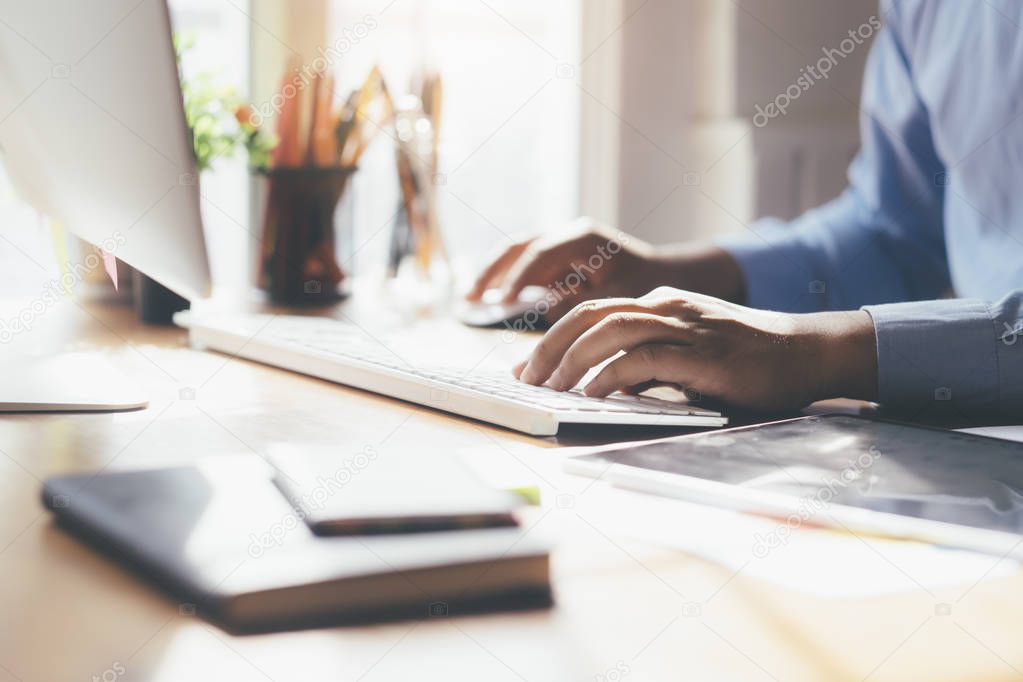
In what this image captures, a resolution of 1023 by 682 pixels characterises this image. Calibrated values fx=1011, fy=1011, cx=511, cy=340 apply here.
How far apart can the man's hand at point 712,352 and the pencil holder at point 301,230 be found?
2.34 ft

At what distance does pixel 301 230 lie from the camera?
Answer: 1379 mm

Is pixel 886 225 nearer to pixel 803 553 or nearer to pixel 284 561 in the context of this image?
pixel 803 553

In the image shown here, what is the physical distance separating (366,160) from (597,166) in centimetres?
48

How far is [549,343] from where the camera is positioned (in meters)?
0.72

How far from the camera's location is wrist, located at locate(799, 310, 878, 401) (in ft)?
2.33

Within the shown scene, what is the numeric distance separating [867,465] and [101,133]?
0.56 m

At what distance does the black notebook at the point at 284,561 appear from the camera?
0.33 m

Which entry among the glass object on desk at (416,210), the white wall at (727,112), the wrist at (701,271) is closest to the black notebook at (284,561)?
the wrist at (701,271)

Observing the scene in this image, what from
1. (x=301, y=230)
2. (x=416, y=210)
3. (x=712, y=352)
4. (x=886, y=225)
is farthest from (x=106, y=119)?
(x=886, y=225)

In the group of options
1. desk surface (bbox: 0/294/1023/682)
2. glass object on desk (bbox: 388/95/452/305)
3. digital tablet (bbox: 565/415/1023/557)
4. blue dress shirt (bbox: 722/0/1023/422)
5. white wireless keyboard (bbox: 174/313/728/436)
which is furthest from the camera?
glass object on desk (bbox: 388/95/452/305)

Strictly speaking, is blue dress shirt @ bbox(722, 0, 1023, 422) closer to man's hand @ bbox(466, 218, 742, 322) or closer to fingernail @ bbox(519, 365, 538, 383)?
man's hand @ bbox(466, 218, 742, 322)

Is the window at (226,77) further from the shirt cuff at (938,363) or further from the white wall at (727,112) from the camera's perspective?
the shirt cuff at (938,363)

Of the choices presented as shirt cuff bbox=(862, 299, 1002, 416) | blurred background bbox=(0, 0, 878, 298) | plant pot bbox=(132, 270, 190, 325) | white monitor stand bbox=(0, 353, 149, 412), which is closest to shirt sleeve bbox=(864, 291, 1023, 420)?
shirt cuff bbox=(862, 299, 1002, 416)

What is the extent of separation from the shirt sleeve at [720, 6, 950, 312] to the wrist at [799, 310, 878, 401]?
59 cm
